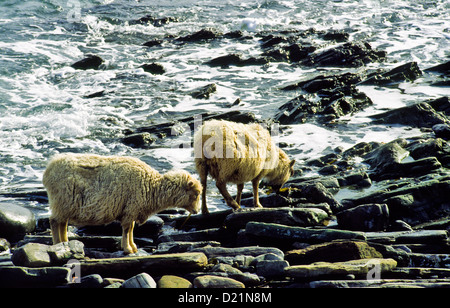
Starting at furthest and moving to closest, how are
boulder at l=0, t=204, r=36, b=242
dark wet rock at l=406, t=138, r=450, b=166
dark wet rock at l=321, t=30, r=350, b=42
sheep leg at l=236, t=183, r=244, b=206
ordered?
dark wet rock at l=321, t=30, r=350, b=42, dark wet rock at l=406, t=138, r=450, b=166, sheep leg at l=236, t=183, r=244, b=206, boulder at l=0, t=204, r=36, b=242

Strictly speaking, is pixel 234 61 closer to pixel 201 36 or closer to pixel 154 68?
pixel 154 68

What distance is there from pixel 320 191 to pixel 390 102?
929 centimetres

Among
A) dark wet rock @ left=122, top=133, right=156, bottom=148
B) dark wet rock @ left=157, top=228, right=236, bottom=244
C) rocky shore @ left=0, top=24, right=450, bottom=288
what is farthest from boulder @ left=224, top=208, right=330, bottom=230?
dark wet rock @ left=122, top=133, right=156, bottom=148

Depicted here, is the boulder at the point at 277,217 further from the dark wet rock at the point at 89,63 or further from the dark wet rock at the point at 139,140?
the dark wet rock at the point at 89,63

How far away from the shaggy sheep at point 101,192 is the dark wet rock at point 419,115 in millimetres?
10725

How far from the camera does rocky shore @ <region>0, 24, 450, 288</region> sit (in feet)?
23.4

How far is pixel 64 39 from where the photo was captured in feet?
96.0

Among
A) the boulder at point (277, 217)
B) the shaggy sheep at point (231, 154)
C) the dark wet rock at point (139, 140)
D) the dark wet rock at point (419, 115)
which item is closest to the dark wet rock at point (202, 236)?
the boulder at point (277, 217)

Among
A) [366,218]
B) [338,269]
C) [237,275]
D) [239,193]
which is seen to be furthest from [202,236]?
[338,269]

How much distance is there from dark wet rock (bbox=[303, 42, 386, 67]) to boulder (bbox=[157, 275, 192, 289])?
776 inches

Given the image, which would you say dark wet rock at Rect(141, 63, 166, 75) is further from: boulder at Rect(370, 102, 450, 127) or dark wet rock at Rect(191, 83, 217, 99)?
boulder at Rect(370, 102, 450, 127)

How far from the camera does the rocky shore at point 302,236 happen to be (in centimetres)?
714

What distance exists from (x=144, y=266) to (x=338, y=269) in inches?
105
